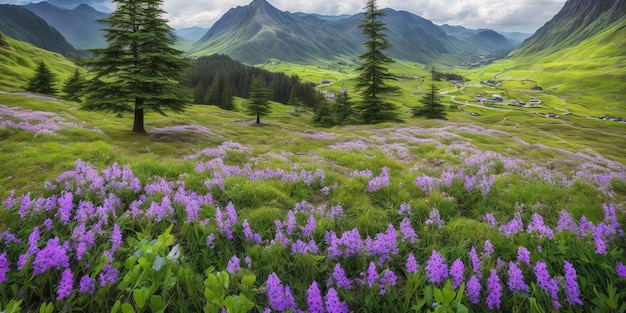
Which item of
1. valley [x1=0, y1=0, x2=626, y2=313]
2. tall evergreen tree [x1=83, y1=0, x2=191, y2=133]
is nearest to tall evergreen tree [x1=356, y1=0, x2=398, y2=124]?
tall evergreen tree [x1=83, y1=0, x2=191, y2=133]

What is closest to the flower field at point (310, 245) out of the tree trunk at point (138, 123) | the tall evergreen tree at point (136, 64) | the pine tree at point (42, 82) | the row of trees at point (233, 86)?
the tall evergreen tree at point (136, 64)

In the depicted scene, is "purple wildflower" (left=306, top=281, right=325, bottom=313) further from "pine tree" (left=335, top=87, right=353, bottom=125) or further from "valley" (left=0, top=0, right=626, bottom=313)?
"pine tree" (left=335, top=87, right=353, bottom=125)

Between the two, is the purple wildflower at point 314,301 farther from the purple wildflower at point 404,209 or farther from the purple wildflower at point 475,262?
the purple wildflower at point 404,209

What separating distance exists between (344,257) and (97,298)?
3.18 metres

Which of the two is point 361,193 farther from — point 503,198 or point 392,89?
point 392,89

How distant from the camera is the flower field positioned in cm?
340

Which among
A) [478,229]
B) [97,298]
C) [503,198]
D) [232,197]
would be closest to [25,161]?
[232,197]

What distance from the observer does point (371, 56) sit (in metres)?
49.6

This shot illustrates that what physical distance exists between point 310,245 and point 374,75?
4979 cm

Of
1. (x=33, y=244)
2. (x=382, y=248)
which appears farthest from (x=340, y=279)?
(x=33, y=244)

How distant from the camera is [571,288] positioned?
11.2ft

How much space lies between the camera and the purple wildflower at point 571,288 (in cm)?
332

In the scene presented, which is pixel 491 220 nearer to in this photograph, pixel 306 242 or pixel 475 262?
pixel 475 262

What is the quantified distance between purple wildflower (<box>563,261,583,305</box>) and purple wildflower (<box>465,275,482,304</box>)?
99 centimetres
